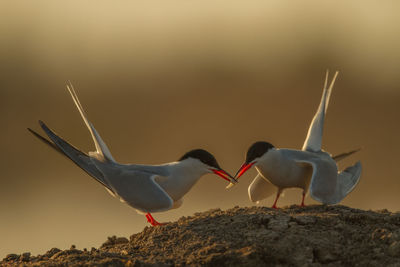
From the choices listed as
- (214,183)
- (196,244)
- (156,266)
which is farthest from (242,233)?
(214,183)

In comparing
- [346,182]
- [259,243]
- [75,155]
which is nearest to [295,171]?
[346,182]

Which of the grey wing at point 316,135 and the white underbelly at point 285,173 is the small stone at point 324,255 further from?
the grey wing at point 316,135

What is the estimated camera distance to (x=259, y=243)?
18.0 feet

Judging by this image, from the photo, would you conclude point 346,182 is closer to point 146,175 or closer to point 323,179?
point 323,179

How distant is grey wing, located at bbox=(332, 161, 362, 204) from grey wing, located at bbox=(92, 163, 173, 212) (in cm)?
181

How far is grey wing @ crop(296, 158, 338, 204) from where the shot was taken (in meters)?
6.83

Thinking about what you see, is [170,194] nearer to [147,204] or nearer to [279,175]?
[147,204]

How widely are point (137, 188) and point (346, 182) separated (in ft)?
7.94

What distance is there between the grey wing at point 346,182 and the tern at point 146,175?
1.18m

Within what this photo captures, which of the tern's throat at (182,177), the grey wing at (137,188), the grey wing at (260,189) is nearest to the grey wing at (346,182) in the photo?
the grey wing at (260,189)

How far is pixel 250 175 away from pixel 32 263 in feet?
30.4

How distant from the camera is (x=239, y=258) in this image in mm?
5258

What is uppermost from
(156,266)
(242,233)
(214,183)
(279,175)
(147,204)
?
(214,183)

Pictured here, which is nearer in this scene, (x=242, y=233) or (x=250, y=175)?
(x=242, y=233)
